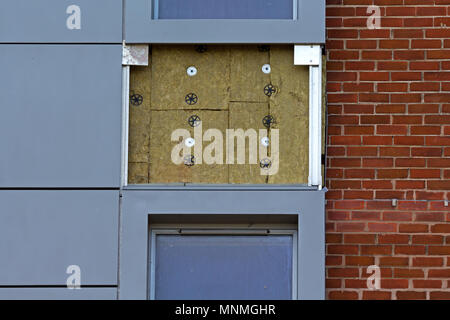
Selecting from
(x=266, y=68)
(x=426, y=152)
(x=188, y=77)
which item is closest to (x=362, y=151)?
(x=426, y=152)

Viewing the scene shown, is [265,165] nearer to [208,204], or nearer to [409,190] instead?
[208,204]

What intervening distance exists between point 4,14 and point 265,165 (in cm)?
226

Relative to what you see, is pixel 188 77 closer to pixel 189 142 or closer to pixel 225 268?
pixel 189 142

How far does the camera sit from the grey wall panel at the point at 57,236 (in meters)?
6.44

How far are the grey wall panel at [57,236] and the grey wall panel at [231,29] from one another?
4.00 ft

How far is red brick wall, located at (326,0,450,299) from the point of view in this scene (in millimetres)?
6523

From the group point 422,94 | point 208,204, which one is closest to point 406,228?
point 422,94

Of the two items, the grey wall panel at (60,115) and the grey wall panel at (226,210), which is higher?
the grey wall panel at (60,115)

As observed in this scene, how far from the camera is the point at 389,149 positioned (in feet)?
21.8

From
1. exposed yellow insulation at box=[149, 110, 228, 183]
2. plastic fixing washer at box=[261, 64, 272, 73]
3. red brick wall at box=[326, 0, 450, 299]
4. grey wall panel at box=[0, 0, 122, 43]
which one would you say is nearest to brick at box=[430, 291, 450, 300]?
red brick wall at box=[326, 0, 450, 299]

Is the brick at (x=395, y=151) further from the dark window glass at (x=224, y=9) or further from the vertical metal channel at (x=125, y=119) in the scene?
the vertical metal channel at (x=125, y=119)

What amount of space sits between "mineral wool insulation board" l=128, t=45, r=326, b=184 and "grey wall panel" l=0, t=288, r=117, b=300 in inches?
33.5

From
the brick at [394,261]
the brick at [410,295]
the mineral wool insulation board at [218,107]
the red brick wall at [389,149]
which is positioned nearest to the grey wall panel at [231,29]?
the mineral wool insulation board at [218,107]

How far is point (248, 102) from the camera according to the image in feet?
21.9
